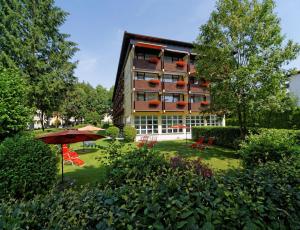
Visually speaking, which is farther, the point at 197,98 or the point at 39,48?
the point at 197,98

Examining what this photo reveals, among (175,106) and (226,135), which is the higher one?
(175,106)

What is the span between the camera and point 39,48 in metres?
25.1

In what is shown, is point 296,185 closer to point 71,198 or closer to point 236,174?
point 236,174

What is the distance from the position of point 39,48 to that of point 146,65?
15357mm

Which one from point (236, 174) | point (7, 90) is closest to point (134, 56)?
point (7, 90)

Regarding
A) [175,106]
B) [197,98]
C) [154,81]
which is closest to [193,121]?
[197,98]

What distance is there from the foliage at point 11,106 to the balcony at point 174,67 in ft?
66.0

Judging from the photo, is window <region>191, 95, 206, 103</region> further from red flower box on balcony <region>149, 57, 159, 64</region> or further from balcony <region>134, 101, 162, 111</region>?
red flower box on balcony <region>149, 57, 159, 64</region>

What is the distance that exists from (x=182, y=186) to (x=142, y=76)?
23.1 metres

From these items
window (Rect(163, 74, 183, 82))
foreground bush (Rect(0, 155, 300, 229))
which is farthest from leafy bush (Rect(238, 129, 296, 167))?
window (Rect(163, 74, 183, 82))

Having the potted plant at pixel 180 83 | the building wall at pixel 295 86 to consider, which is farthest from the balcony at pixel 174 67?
the building wall at pixel 295 86

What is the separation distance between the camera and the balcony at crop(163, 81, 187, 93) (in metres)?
25.3

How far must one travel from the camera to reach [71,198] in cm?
257

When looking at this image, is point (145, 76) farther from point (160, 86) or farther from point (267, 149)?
point (267, 149)
